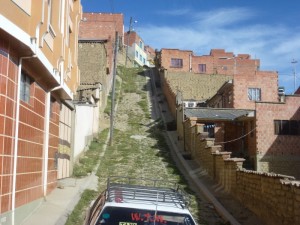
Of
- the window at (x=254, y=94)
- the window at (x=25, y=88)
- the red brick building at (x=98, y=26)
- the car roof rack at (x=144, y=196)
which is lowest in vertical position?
the car roof rack at (x=144, y=196)

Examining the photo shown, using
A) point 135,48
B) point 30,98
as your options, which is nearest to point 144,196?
point 30,98

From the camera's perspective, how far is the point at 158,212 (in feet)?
21.0

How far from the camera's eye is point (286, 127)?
30672mm

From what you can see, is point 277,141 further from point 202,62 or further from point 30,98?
point 202,62

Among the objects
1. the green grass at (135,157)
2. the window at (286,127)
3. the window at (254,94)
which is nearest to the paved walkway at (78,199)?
the green grass at (135,157)

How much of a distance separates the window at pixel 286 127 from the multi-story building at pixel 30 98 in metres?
17.9

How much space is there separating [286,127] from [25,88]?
2298cm

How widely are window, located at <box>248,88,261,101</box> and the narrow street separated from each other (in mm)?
7993

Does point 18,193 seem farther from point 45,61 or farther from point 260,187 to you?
point 260,187

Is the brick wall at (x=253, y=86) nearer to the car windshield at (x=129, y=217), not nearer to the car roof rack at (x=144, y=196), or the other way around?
the car roof rack at (x=144, y=196)

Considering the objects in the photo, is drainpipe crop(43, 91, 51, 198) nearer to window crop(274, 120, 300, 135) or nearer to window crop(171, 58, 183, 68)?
window crop(274, 120, 300, 135)

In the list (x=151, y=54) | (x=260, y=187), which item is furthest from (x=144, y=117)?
(x=151, y=54)

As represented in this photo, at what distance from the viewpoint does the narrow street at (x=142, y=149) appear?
18336 millimetres

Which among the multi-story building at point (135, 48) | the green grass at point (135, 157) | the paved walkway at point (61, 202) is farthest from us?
the multi-story building at point (135, 48)
